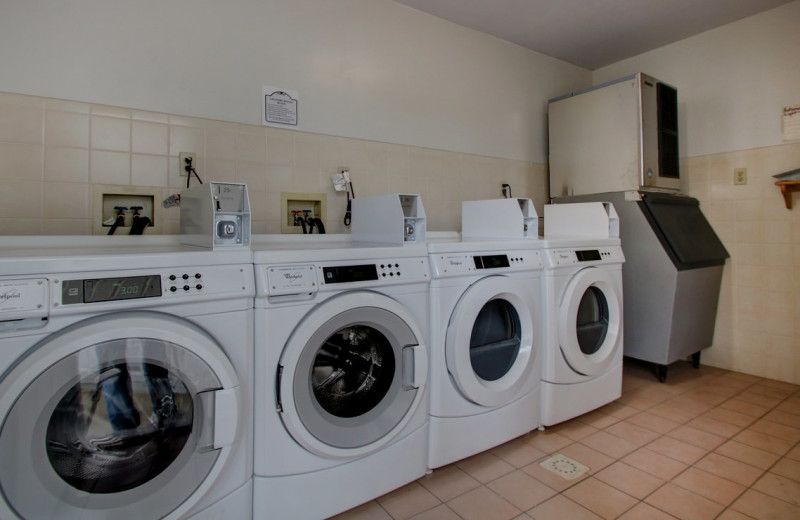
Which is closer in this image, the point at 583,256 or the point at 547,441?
the point at 547,441

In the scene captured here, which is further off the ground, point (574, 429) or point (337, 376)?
point (337, 376)

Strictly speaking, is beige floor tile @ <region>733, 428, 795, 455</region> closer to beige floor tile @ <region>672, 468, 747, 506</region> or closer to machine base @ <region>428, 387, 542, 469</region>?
beige floor tile @ <region>672, 468, 747, 506</region>

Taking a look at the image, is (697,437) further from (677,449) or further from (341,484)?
(341,484)

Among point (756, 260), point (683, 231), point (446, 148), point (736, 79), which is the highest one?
point (736, 79)

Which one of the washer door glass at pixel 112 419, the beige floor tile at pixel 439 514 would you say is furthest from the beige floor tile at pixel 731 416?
the washer door glass at pixel 112 419

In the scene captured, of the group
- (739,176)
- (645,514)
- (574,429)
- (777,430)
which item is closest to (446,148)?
(574,429)

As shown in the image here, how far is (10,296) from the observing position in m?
0.94

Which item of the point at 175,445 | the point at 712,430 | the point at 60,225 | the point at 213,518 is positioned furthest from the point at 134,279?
the point at 712,430

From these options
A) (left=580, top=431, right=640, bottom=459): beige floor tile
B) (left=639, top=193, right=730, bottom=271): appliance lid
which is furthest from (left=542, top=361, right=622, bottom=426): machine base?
(left=639, top=193, right=730, bottom=271): appliance lid

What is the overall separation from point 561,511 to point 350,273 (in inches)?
46.2

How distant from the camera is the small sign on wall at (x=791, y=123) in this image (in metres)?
2.71

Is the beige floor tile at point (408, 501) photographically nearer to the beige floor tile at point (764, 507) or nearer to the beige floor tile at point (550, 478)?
the beige floor tile at point (550, 478)

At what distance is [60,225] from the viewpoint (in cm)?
168

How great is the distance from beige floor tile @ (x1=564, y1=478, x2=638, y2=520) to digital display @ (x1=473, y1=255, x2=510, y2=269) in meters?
0.95
